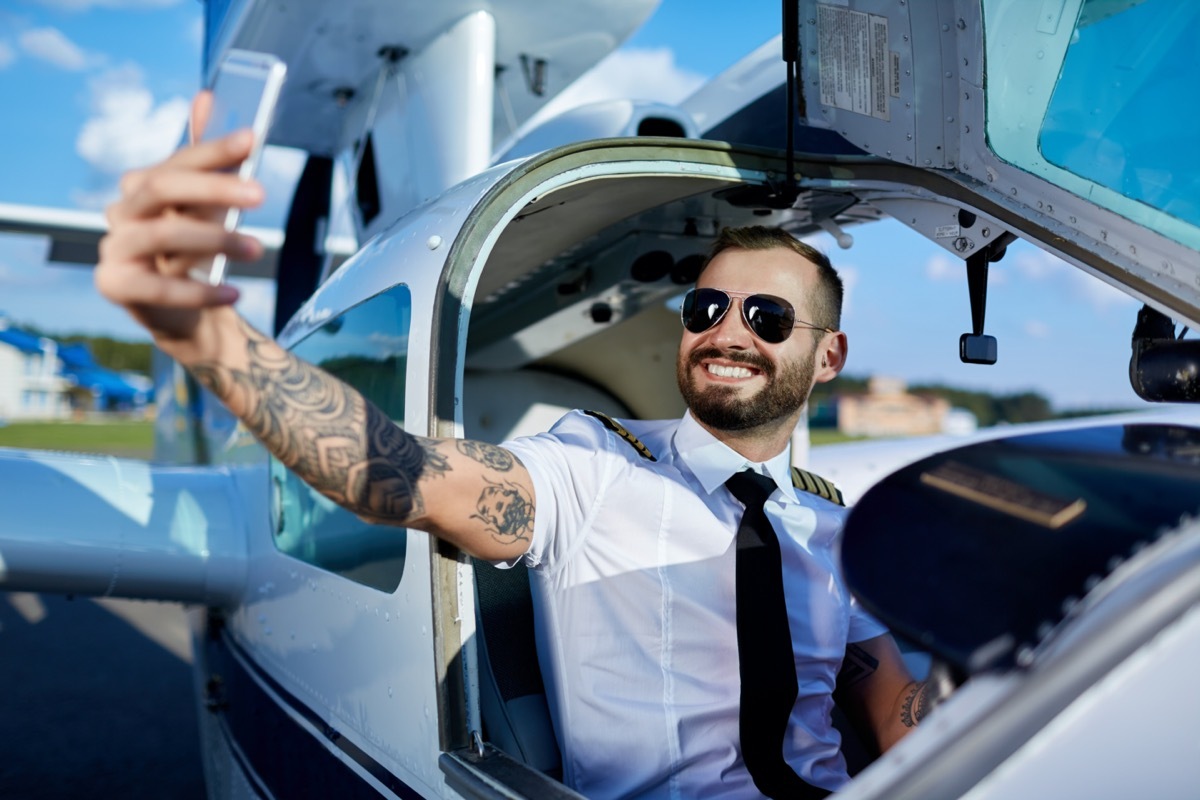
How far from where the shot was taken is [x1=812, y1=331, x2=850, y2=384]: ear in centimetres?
204

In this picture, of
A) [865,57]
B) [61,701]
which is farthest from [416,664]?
[61,701]

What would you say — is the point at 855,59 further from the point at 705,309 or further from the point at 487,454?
the point at 487,454

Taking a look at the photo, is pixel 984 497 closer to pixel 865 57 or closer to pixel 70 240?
pixel 865 57

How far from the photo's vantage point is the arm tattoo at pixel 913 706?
5.70ft

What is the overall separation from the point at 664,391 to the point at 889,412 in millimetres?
51710

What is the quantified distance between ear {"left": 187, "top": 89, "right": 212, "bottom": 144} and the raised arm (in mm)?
31

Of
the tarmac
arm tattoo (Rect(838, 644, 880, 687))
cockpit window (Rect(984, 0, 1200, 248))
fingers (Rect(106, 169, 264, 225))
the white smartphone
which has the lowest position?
the tarmac

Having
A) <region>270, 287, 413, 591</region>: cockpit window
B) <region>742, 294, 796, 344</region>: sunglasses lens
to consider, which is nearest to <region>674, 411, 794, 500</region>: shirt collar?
<region>742, 294, 796, 344</region>: sunglasses lens

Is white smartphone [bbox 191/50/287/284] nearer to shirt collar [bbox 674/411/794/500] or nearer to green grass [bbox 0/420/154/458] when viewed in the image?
shirt collar [bbox 674/411/794/500]

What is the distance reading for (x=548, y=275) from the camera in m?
2.88

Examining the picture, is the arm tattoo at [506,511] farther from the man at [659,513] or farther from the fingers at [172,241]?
the fingers at [172,241]

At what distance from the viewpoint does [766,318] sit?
1.83 metres

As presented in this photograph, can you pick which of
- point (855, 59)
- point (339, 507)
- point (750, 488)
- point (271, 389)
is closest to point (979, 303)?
point (855, 59)

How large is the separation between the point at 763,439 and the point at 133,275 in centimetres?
133
